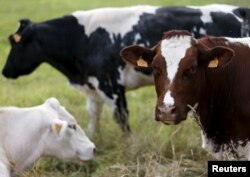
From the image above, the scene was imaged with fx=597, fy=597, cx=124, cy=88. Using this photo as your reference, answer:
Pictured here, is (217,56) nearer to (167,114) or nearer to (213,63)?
(213,63)

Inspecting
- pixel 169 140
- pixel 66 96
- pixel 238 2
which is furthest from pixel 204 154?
pixel 66 96

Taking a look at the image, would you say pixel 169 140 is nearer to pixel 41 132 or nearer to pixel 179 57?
pixel 41 132

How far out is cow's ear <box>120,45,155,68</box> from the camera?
15.7ft

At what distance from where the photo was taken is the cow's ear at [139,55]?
4.80 m

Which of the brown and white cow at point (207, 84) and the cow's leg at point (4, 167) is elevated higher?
the brown and white cow at point (207, 84)

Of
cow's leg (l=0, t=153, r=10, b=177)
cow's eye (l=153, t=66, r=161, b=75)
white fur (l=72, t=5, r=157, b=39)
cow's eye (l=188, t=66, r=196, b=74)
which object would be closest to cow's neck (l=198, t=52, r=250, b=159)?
cow's eye (l=188, t=66, r=196, b=74)

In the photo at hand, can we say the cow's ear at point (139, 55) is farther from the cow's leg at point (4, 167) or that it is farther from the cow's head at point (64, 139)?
the cow's leg at point (4, 167)

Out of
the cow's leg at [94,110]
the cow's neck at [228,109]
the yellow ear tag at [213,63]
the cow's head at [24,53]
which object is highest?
the yellow ear tag at [213,63]

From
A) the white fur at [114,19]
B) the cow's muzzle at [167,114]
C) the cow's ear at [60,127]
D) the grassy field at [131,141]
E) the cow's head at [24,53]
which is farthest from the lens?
the cow's head at [24,53]

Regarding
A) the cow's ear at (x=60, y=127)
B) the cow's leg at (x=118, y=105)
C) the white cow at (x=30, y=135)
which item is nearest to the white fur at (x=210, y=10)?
the cow's leg at (x=118, y=105)

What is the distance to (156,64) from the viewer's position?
4.55 meters

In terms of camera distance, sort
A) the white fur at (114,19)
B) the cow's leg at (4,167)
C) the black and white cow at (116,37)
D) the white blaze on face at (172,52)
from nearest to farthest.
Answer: the white blaze on face at (172,52)
the cow's leg at (4,167)
the black and white cow at (116,37)
the white fur at (114,19)

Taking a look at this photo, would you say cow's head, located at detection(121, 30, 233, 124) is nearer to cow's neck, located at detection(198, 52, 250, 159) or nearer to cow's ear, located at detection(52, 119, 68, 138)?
cow's neck, located at detection(198, 52, 250, 159)

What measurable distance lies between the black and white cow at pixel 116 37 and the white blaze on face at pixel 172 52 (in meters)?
2.76
